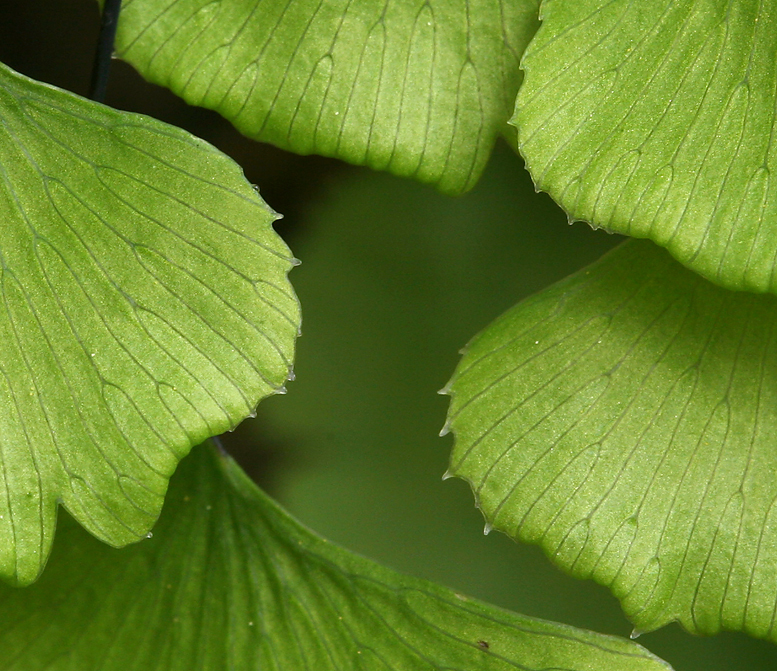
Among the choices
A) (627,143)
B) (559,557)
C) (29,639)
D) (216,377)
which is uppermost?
(627,143)

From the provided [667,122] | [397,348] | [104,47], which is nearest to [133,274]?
[104,47]

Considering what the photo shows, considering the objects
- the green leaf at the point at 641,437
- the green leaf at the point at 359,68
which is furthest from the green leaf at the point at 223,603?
the green leaf at the point at 359,68

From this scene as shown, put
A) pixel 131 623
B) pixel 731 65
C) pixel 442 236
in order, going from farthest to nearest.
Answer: pixel 442 236, pixel 131 623, pixel 731 65

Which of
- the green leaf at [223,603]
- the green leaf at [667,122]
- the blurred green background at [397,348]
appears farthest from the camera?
the blurred green background at [397,348]

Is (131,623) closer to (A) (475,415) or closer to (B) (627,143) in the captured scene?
(A) (475,415)

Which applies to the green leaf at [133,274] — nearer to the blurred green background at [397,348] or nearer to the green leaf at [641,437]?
the green leaf at [641,437]

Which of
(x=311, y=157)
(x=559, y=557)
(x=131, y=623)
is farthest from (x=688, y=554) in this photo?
(x=311, y=157)
